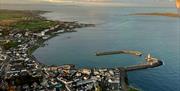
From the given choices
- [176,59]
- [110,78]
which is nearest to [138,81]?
[110,78]

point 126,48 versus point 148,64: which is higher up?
point 148,64

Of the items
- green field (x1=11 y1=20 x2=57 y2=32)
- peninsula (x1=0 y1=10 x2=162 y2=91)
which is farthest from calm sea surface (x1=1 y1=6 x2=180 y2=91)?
green field (x1=11 y1=20 x2=57 y2=32)

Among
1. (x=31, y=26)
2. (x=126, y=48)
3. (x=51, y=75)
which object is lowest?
(x=126, y=48)

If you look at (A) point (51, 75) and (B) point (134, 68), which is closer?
(A) point (51, 75)

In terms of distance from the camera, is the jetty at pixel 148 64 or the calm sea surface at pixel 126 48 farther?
the jetty at pixel 148 64

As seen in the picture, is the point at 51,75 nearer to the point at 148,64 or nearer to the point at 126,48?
the point at 148,64

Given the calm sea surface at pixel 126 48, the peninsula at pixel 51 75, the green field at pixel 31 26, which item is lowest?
the calm sea surface at pixel 126 48

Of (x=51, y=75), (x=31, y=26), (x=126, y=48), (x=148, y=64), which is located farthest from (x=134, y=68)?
(x=31, y=26)

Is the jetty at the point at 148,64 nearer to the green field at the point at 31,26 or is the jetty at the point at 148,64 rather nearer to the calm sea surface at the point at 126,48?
the calm sea surface at the point at 126,48

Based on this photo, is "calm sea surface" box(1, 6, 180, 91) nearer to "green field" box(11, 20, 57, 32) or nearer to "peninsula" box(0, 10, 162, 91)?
"peninsula" box(0, 10, 162, 91)

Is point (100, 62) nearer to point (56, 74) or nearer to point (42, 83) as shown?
point (56, 74)

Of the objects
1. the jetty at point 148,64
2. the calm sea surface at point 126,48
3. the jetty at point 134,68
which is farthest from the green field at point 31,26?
the jetty at point 148,64
